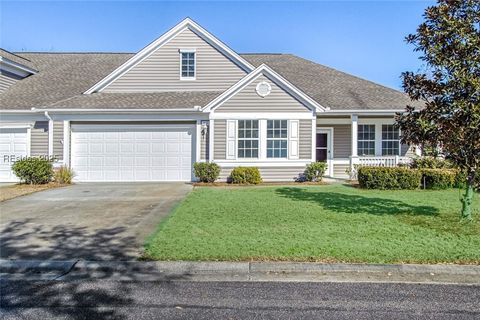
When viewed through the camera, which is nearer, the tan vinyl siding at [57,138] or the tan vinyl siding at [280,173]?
the tan vinyl siding at [280,173]

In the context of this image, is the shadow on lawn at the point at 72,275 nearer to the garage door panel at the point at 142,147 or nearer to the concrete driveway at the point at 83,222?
the concrete driveway at the point at 83,222

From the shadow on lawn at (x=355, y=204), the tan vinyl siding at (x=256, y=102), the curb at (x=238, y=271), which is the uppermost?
the tan vinyl siding at (x=256, y=102)

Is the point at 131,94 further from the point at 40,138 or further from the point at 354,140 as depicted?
the point at 354,140

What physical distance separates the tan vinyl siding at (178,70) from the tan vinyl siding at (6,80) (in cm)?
557

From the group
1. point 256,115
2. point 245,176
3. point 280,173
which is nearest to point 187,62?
point 256,115

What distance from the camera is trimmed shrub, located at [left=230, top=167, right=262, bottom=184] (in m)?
14.6

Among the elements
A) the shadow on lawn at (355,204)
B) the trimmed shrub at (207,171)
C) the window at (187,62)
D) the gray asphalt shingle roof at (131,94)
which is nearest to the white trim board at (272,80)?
the gray asphalt shingle roof at (131,94)

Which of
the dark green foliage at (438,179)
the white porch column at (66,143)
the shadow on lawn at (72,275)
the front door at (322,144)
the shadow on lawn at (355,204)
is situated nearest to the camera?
the shadow on lawn at (72,275)

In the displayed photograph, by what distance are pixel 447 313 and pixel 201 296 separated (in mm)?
2669

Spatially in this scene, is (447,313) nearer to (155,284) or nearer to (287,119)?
(155,284)

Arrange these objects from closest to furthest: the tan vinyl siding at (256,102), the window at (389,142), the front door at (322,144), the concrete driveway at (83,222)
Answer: the concrete driveway at (83,222) < the tan vinyl siding at (256,102) < the window at (389,142) < the front door at (322,144)

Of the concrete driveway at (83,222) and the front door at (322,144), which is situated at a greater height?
the front door at (322,144)

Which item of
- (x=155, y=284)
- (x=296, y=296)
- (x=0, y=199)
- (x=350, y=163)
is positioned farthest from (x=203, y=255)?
(x=350, y=163)

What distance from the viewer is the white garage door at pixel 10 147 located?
635 inches
